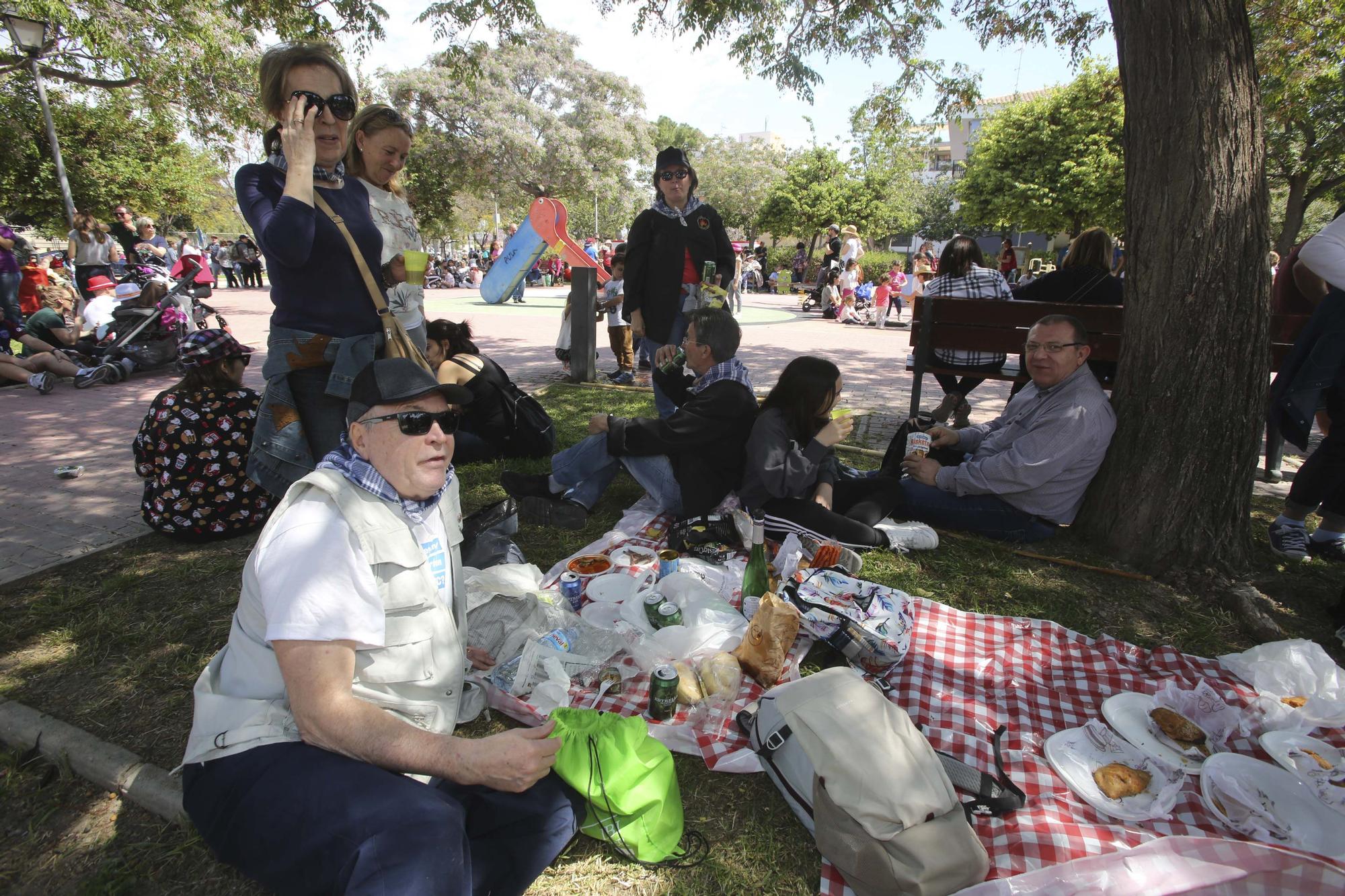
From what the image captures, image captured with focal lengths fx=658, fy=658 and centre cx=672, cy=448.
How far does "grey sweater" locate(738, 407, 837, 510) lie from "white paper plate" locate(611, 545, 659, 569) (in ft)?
2.04

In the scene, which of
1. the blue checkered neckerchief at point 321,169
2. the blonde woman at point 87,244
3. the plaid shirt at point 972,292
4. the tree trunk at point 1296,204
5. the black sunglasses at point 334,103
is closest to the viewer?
the black sunglasses at point 334,103

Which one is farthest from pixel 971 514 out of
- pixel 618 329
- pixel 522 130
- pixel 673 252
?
pixel 522 130

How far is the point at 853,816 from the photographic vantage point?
1.78 m

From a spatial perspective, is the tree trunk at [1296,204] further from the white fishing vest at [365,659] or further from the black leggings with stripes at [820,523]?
the white fishing vest at [365,659]

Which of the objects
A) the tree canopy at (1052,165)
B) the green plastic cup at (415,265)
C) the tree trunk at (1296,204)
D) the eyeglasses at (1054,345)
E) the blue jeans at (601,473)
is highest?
the tree canopy at (1052,165)

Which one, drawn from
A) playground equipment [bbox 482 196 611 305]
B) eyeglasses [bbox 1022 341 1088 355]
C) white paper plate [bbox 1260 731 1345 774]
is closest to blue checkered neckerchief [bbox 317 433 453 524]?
white paper plate [bbox 1260 731 1345 774]

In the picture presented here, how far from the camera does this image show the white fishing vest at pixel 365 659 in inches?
64.4

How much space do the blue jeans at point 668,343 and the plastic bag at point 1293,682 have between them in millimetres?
3400

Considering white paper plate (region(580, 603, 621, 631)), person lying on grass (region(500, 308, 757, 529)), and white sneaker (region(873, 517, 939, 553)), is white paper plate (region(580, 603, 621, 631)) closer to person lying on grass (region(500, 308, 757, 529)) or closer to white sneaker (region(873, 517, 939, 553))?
person lying on grass (region(500, 308, 757, 529))

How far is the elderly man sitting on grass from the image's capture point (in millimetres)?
3607

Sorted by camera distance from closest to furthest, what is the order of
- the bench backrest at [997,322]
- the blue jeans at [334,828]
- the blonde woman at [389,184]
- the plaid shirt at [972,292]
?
the blue jeans at [334,828] < the blonde woman at [389,184] < the bench backrest at [997,322] < the plaid shirt at [972,292]

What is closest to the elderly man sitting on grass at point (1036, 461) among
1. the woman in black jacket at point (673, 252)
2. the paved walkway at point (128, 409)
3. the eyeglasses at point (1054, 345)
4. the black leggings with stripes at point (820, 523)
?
the eyeglasses at point (1054, 345)

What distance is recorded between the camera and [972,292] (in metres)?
5.78

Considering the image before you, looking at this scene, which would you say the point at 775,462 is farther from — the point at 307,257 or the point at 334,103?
the point at 334,103
